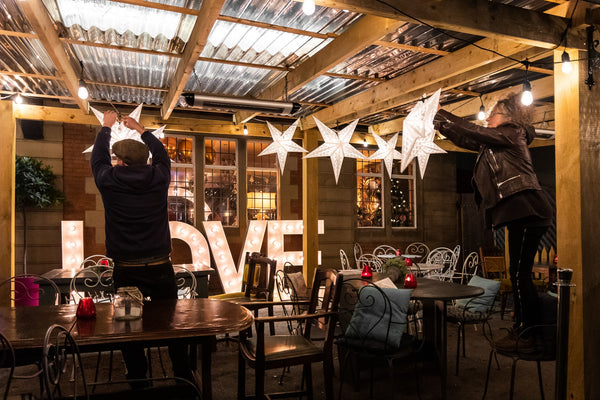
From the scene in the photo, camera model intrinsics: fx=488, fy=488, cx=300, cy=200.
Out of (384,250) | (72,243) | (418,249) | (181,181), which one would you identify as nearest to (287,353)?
(72,243)

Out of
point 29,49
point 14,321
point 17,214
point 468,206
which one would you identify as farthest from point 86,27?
point 468,206

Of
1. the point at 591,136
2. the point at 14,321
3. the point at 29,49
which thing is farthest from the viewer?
the point at 29,49

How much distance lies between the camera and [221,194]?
369 inches

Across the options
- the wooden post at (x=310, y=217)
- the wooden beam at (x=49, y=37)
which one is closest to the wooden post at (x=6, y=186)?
the wooden beam at (x=49, y=37)

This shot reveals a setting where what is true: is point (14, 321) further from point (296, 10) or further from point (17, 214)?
point (17, 214)

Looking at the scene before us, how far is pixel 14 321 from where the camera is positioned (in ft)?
8.40

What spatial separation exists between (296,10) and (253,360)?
3.06m

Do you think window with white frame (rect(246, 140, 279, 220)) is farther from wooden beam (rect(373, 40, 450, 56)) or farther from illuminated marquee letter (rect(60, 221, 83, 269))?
wooden beam (rect(373, 40, 450, 56))

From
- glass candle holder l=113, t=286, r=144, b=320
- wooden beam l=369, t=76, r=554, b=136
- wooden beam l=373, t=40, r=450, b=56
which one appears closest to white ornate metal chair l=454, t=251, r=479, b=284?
wooden beam l=369, t=76, r=554, b=136

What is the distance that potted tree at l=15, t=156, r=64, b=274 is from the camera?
733cm

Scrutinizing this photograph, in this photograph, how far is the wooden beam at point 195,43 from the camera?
3.71m

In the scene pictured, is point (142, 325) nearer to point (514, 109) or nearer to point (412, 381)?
point (412, 381)

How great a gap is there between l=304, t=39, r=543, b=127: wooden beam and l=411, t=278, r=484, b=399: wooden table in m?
2.35

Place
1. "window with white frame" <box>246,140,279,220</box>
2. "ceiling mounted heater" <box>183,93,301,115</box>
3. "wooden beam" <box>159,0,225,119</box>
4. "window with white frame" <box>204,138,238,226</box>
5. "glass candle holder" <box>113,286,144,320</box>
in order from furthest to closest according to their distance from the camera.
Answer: "window with white frame" <box>246,140,279,220</box>
"window with white frame" <box>204,138,238,226</box>
"ceiling mounted heater" <box>183,93,301,115</box>
"wooden beam" <box>159,0,225,119</box>
"glass candle holder" <box>113,286,144,320</box>
